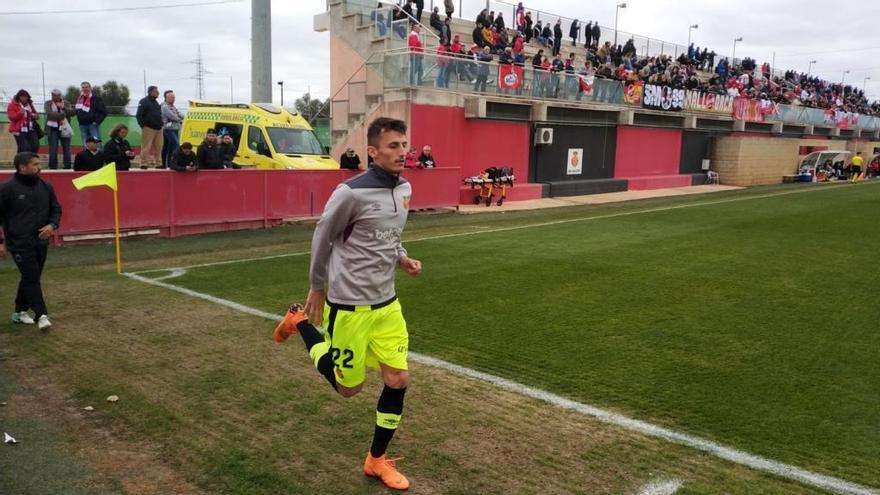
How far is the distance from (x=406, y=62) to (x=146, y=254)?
11.9m

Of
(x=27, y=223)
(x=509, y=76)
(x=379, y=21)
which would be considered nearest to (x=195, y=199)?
(x=27, y=223)

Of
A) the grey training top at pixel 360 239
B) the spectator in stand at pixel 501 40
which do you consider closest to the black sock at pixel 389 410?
the grey training top at pixel 360 239

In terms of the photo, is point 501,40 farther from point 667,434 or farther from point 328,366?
point 328,366

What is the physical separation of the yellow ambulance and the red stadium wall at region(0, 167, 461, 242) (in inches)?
41.1

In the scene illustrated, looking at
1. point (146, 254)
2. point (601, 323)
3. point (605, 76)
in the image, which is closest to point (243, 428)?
point (601, 323)

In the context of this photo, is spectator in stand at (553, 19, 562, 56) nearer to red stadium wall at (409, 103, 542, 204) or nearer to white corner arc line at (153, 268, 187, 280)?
red stadium wall at (409, 103, 542, 204)

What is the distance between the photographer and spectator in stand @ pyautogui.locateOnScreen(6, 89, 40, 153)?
14977 mm

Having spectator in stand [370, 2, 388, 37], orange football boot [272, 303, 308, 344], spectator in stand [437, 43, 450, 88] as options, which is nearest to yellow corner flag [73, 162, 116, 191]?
orange football boot [272, 303, 308, 344]

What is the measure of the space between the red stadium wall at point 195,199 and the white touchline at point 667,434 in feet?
29.3

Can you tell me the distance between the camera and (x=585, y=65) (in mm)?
33875

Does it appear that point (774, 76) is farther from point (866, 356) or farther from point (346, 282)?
point (346, 282)

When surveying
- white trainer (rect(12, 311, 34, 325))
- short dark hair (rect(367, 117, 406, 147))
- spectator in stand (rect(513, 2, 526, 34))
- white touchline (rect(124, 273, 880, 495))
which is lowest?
white trainer (rect(12, 311, 34, 325))

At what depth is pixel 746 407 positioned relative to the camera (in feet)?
17.0

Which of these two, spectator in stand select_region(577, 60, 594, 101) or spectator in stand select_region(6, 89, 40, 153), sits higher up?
spectator in stand select_region(577, 60, 594, 101)
